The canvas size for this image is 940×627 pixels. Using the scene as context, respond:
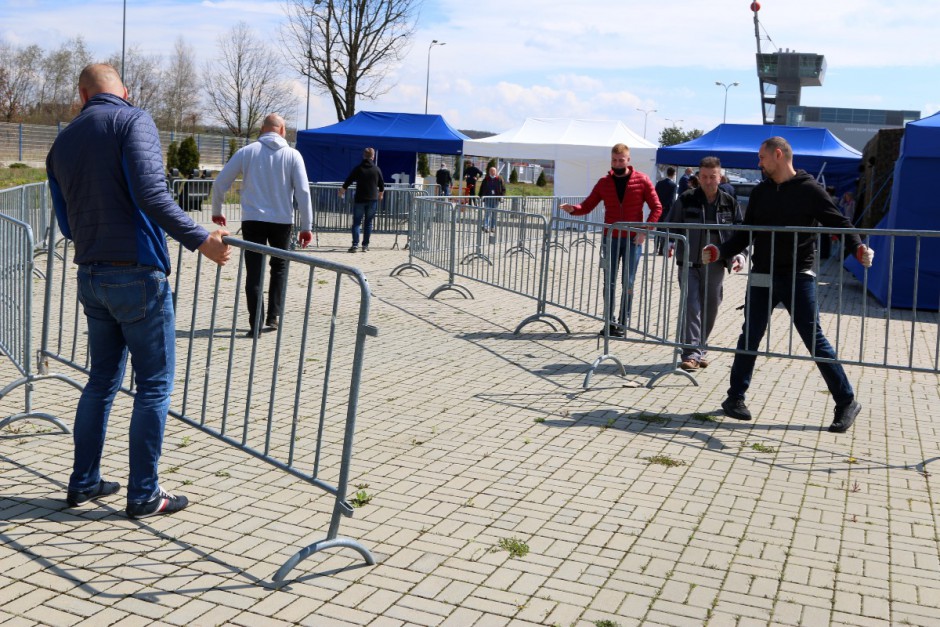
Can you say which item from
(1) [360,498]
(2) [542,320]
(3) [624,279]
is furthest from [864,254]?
(2) [542,320]

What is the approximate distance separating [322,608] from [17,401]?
366 centimetres

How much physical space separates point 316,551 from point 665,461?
2.55m

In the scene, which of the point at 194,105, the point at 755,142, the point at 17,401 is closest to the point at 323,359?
the point at 17,401

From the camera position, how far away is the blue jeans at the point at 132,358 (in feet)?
14.1

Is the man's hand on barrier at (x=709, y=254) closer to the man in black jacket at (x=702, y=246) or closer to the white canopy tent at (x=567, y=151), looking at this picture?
the man in black jacket at (x=702, y=246)

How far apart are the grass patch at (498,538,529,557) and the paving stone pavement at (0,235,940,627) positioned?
0.04ft

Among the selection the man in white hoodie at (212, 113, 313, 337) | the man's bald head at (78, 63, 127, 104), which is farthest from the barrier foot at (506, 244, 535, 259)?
the man's bald head at (78, 63, 127, 104)

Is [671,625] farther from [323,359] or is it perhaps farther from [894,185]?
[894,185]

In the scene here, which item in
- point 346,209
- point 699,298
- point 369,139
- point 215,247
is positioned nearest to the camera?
point 215,247

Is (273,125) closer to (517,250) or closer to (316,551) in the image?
(517,250)

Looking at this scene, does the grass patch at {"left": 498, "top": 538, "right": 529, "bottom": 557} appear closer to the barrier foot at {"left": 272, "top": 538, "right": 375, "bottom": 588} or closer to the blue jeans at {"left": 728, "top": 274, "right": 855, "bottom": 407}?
the barrier foot at {"left": 272, "top": 538, "right": 375, "bottom": 588}

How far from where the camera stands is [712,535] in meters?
4.71

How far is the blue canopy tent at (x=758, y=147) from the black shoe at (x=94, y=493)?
18.8 metres

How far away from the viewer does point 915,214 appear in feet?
45.6
